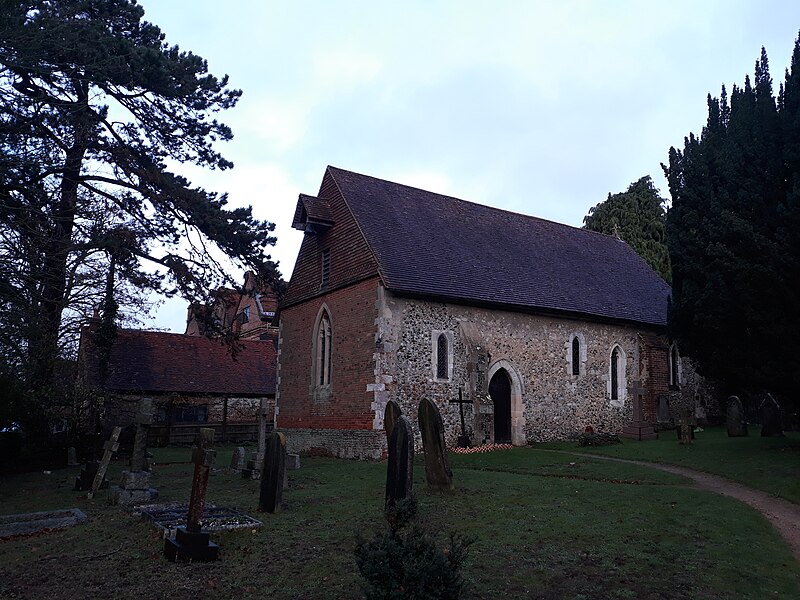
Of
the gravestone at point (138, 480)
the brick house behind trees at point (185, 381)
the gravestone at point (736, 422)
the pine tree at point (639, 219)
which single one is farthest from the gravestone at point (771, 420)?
the pine tree at point (639, 219)

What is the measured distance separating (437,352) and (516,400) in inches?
150

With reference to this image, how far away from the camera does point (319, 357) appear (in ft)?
75.5

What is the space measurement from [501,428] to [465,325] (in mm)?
4226

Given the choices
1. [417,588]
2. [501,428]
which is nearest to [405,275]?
[501,428]

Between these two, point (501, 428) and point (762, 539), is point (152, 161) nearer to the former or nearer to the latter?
point (501, 428)

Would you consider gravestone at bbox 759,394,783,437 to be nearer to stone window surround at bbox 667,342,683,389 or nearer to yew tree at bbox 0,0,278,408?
stone window surround at bbox 667,342,683,389

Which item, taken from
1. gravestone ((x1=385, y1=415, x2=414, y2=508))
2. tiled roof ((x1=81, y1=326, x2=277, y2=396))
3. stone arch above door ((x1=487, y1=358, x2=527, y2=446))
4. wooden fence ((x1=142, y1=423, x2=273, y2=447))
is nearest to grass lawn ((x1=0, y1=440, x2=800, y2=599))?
gravestone ((x1=385, y1=415, x2=414, y2=508))

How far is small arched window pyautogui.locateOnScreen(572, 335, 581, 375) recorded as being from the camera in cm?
2441

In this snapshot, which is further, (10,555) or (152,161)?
(152,161)

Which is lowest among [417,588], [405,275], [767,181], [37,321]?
[417,588]

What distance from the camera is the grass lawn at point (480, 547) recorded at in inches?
264

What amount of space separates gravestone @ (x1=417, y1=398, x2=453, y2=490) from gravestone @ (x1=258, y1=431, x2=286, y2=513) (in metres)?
2.95

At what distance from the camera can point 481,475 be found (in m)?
15.0

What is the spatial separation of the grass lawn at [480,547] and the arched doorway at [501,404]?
8825mm
